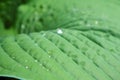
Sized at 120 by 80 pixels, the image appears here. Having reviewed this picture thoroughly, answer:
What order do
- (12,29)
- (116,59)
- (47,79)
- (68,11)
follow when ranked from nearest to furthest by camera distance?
1. (47,79)
2. (116,59)
3. (68,11)
4. (12,29)

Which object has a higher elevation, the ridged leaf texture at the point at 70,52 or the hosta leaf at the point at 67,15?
the hosta leaf at the point at 67,15

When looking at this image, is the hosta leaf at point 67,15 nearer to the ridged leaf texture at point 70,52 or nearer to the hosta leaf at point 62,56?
the ridged leaf texture at point 70,52

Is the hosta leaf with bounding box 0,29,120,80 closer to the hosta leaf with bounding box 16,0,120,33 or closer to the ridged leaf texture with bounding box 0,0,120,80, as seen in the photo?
the ridged leaf texture with bounding box 0,0,120,80

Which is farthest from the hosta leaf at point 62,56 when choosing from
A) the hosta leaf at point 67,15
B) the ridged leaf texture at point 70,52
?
the hosta leaf at point 67,15

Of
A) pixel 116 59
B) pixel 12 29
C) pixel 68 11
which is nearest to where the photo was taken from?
pixel 116 59

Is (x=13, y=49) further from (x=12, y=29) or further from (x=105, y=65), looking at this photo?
(x=12, y=29)

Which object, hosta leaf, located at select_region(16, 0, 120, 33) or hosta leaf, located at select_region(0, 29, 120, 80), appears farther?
hosta leaf, located at select_region(16, 0, 120, 33)

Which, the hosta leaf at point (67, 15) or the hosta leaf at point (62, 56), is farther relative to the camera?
the hosta leaf at point (67, 15)

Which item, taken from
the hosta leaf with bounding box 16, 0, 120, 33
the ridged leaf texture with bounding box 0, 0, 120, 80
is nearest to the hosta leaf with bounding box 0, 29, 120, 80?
the ridged leaf texture with bounding box 0, 0, 120, 80

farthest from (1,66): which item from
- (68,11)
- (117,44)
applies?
(68,11)

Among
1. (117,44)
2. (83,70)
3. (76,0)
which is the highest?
(76,0)

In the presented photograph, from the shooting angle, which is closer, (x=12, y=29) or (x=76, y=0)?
(x=76, y=0)
